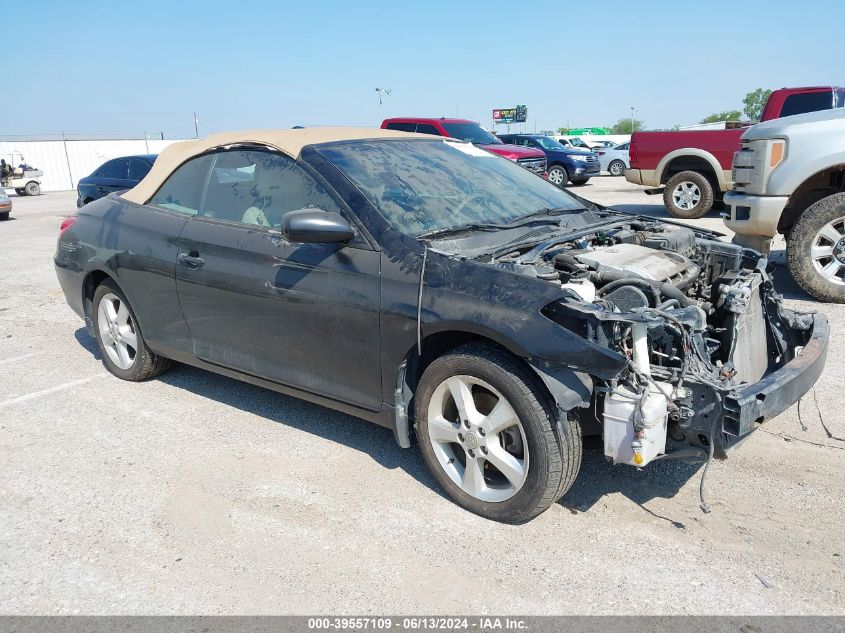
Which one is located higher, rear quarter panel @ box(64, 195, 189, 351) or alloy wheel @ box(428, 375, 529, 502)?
rear quarter panel @ box(64, 195, 189, 351)

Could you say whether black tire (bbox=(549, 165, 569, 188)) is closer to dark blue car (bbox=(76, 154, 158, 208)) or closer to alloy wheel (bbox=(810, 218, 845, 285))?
dark blue car (bbox=(76, 154, 158, 208))

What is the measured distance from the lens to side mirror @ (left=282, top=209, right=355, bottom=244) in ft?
11.1

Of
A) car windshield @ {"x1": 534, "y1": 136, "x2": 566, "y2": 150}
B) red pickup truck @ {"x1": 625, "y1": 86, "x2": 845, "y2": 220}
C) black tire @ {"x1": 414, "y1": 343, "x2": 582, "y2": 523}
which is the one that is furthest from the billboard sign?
black tire @ {"x1": 414, "y1": 343, "x2": 582, "y2": 523}

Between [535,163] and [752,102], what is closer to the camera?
[535,163]

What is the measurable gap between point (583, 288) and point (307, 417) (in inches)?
83.6

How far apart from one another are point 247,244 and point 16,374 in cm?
295

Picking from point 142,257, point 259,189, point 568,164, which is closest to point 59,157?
point 568,164

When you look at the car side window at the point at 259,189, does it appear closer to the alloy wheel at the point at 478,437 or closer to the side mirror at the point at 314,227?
the side mirror at the point at 314,227

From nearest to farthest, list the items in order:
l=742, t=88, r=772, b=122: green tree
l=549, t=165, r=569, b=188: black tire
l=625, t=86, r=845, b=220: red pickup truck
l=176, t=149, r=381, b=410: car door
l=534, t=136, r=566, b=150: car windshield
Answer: l=176, t=149, r=381, b=410: car door → l=625, t=86, r=845, b=220: red pickup truck → l=549, t=165, r=569, b=188: black tire → l=534, t=136, r=566, b=150: car windshield → l=742, t=88, r=772, b=122: green tree

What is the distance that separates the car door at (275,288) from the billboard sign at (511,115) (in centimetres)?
5486

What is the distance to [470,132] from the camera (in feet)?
58.6

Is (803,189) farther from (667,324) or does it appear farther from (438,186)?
(667,324)

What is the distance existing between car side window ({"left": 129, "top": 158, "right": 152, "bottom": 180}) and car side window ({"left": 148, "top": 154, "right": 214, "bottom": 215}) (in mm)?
9915

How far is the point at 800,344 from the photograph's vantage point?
3.90 metres
